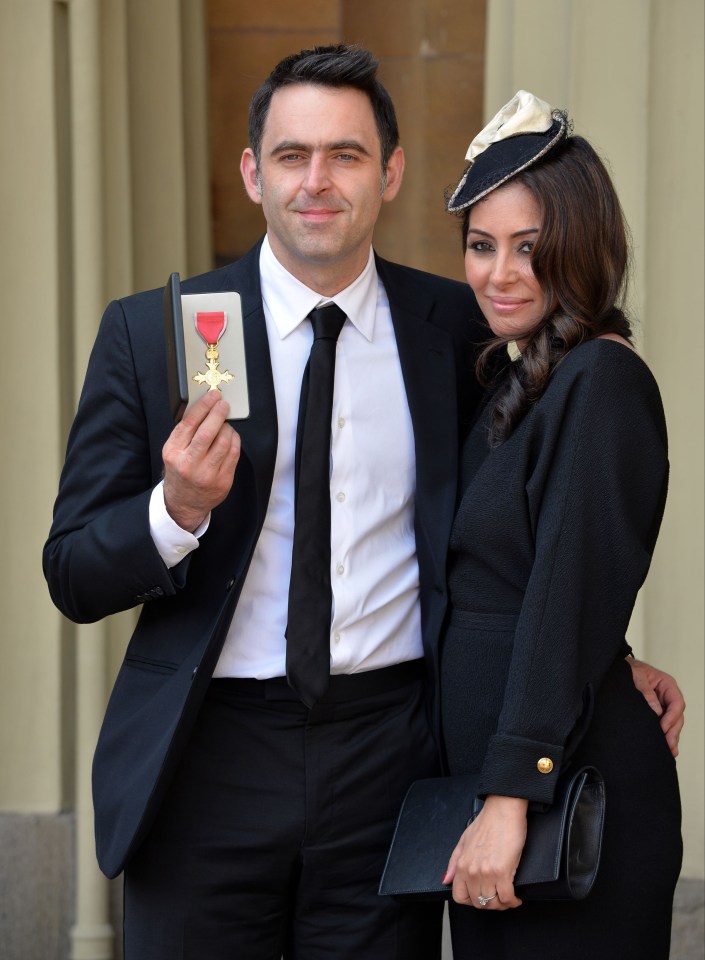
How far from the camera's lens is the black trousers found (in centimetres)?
253

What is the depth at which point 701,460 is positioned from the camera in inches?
143

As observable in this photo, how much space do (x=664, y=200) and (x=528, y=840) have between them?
2.08 m

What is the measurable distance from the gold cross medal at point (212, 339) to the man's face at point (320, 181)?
0.42m

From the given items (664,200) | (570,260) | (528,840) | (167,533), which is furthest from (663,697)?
(664,200)

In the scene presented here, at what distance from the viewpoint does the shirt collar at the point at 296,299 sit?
8.70 ft

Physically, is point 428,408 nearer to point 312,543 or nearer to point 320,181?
point 312,543

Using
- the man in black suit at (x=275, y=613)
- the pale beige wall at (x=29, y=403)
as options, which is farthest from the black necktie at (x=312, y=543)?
the pale beige wall at (x=29, y=403)

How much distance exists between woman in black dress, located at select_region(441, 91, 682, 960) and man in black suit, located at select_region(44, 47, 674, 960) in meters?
0.17

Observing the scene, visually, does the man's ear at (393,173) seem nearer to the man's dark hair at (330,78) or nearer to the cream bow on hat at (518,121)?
the man's dark hair at (330,78)

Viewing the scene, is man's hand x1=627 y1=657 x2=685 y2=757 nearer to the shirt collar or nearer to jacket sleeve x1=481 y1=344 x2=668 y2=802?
jacket sleeve x1=481 y1=344 x2=668 y2=802

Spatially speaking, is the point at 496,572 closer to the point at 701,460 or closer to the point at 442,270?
the point at 701,460

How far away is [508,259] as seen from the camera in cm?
243

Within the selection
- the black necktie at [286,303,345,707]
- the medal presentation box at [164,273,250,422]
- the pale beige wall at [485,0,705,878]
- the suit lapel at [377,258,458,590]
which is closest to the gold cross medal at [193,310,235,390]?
the medal presentation box at [164,273,250,422]

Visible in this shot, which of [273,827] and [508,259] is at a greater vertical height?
[508,259]
